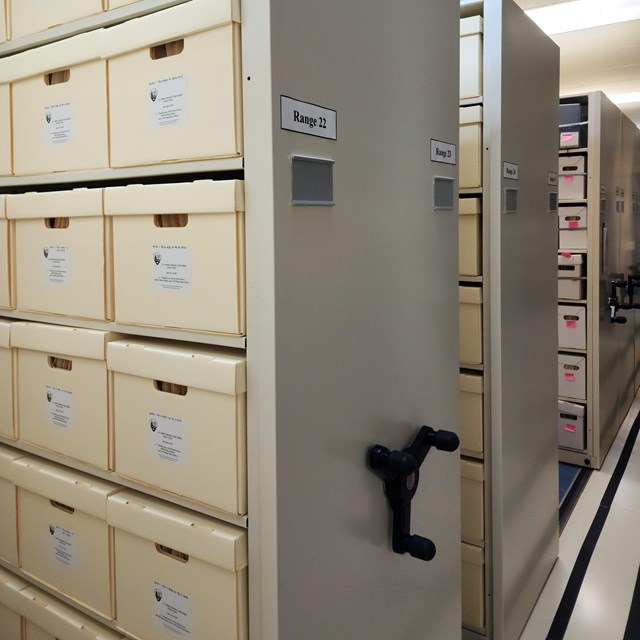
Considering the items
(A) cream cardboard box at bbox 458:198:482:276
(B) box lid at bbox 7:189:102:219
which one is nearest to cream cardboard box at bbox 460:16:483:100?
(A) cream cardboard box at bbox 458:198:482:276

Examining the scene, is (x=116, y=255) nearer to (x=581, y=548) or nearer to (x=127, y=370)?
(x=127, y=370)

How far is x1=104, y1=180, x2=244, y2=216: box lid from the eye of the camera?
1.02 meters

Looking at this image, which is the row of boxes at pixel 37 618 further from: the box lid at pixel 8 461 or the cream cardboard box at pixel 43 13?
the cream cardboard box at pixel 43 13

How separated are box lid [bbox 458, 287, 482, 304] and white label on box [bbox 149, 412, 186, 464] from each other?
1169 mm

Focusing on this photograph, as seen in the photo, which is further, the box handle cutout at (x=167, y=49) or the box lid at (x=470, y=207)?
the box lid at (x=470, y=207)

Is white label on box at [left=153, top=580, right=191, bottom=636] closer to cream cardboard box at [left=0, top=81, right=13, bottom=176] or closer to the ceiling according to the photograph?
cream cardboard box at [left=0, top=81, right=13, bottom=176]

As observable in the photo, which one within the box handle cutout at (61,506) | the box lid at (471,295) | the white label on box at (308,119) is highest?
the white label on box at (308,119)

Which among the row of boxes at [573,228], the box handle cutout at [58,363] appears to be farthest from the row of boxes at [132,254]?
the row of boxes at [573,228]

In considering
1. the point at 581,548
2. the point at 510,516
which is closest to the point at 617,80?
the point at 581,548

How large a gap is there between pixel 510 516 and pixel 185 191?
1611mm

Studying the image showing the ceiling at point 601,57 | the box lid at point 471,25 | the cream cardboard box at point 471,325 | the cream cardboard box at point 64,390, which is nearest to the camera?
the cream cardboard box at point 64,390

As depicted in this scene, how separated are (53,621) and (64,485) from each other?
0.34m

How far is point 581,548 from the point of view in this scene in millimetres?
2820

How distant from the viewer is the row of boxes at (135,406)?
1.08 m
